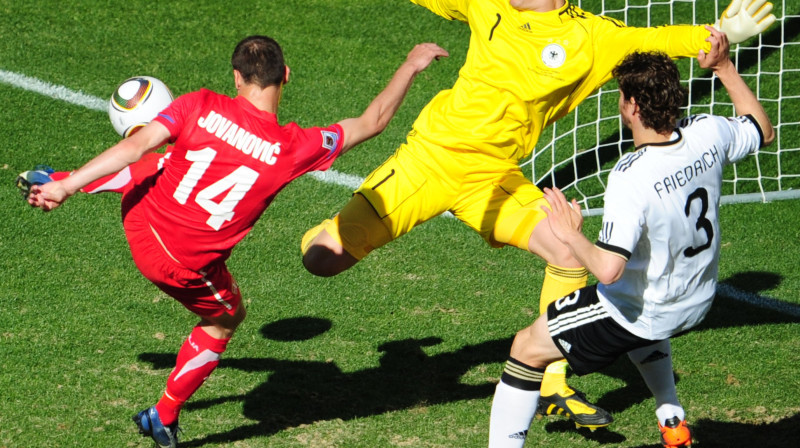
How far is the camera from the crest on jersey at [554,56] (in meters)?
6.09

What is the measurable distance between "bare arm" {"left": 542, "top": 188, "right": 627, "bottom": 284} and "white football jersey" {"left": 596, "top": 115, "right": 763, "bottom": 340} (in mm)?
42

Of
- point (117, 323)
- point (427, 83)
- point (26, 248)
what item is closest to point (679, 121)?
point (117, 323)

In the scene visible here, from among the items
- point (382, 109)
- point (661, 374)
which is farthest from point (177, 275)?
point (661, 374)

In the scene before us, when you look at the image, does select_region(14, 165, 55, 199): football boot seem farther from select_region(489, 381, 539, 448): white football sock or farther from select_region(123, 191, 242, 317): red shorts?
select_region(489, 381, 539, 448): white football sock

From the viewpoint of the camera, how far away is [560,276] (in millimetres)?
5930

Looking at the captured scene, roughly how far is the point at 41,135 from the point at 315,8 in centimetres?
350

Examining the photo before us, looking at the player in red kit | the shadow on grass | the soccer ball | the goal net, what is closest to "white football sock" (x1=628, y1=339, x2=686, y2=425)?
the shadow on grass

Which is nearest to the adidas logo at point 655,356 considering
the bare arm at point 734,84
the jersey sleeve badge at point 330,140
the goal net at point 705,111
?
the bare arm at point 734,84

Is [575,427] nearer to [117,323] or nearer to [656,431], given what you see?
[656,431]

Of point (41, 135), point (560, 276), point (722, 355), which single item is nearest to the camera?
point (560, 276)

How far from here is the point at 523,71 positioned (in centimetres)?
614

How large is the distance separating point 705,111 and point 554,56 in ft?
14.3

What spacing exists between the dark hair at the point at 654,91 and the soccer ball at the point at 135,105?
2.58m

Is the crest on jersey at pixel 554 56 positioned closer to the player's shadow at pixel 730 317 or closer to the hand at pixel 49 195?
the player's shadow at pixel 730 317
